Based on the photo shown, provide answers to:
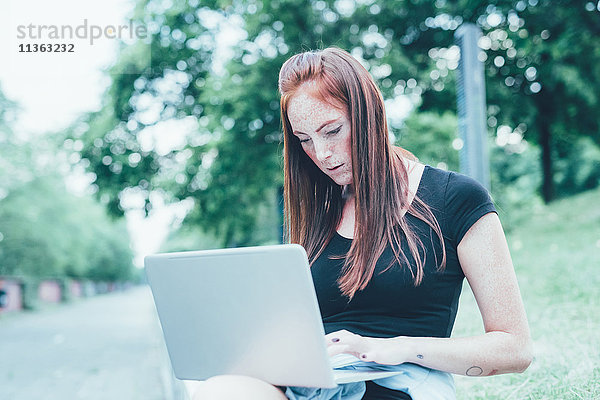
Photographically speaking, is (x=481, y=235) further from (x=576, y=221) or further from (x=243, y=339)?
(x=576, y=221)

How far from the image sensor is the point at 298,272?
1188mm

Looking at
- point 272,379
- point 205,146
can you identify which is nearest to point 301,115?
point 272,379

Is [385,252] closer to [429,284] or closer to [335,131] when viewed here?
[429,284]

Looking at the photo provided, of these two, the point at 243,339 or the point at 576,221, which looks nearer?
the point at 243,339

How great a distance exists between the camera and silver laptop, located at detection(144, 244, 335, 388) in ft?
3.95

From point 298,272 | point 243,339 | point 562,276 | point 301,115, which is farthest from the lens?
point 562,276

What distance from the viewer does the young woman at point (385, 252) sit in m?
1.36

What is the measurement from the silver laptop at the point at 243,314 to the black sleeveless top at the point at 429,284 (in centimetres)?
32

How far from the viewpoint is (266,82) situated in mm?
8242

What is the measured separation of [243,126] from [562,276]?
4851 millimetres

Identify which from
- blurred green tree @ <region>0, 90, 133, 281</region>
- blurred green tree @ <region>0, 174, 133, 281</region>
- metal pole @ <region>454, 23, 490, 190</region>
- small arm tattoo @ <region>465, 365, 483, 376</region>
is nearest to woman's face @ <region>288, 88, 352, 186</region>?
small arm tattoo @ <region>465, 365, 483, 376</region>

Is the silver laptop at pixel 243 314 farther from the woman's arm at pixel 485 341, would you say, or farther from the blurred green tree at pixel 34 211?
the blurred green tree at pixel 34 211

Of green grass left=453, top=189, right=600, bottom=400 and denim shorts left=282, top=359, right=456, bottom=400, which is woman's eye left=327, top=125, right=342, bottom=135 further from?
green grass left=453, top=189, right=600, bottom=400

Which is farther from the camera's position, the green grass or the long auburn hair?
the green grass
